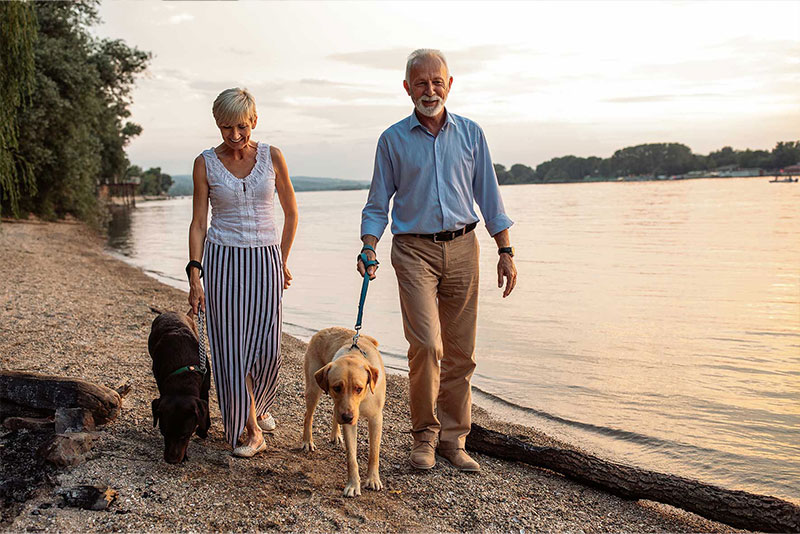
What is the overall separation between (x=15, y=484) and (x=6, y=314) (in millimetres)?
6680

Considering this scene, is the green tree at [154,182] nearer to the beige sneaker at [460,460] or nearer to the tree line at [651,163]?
the tree line at [651,163]

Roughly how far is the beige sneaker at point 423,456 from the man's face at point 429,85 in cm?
248

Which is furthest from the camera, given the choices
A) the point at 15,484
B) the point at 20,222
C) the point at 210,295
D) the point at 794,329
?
the point at 20,222

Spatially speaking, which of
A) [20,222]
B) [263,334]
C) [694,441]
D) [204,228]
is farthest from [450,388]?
[20,222]

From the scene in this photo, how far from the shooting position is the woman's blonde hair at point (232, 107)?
4.37 metres

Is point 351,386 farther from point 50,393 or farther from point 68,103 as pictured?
point 68,103

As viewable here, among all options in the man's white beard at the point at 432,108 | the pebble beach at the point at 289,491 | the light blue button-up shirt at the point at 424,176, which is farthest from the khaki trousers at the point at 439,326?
the man's white beard at the point at 432,108

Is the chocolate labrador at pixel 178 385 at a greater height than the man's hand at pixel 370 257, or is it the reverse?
the man's hand at pixel 370 257

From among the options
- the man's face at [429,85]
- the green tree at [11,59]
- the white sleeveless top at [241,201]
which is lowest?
the white sleeveless top at [241,201]

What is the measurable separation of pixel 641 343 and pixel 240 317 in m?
8.64

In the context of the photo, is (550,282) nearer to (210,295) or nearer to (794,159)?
(210,295)

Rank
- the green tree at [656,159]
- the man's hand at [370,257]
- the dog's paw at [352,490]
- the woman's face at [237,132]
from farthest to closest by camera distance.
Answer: the green tree at [656,159]
the man's hand at [370,257]
the woman's face at [237,132]
the dog's paw at [352,490]

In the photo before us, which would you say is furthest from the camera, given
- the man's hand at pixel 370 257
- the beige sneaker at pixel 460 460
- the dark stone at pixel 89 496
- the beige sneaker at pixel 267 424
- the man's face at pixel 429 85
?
the beige sneaker at pixel 267 424

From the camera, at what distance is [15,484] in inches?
159
